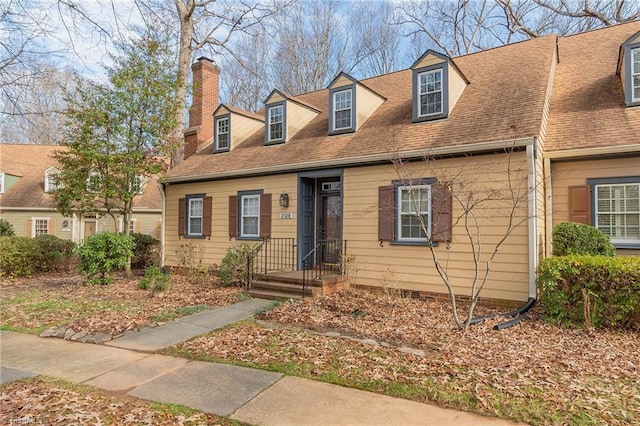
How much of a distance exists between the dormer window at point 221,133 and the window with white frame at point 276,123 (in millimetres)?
1858

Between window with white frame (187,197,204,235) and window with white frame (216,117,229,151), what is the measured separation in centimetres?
197

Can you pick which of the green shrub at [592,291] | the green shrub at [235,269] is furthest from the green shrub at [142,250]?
the green shrub at [592,291]

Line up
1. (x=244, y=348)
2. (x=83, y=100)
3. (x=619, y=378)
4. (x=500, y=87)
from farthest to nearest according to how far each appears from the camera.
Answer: (x=83, y=100), (x=500, y=87), (x=244, y=348), (x=619, y=378)

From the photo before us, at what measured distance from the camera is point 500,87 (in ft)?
29.7

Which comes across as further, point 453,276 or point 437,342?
point 453,276

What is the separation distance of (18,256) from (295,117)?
9786 millimetres

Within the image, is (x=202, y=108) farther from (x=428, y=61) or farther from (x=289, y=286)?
(x=289, y=286)

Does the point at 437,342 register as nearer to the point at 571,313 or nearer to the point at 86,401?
the point at 571,313

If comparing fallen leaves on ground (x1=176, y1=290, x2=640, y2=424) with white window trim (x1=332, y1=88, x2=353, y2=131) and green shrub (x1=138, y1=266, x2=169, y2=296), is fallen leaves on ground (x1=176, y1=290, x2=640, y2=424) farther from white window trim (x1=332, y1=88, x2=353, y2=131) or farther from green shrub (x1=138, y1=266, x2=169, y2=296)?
white window trim (x1=332, y1=88, x2=353, y2=131)

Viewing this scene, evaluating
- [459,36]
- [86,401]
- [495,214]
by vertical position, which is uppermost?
[459,36]

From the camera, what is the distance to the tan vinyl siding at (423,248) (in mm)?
7086

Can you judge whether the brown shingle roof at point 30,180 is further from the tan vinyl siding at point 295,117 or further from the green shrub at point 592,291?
the green shrub at point 592,291

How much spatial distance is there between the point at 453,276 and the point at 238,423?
565cm

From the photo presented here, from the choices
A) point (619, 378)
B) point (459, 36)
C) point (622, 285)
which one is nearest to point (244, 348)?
point (619, 378)
